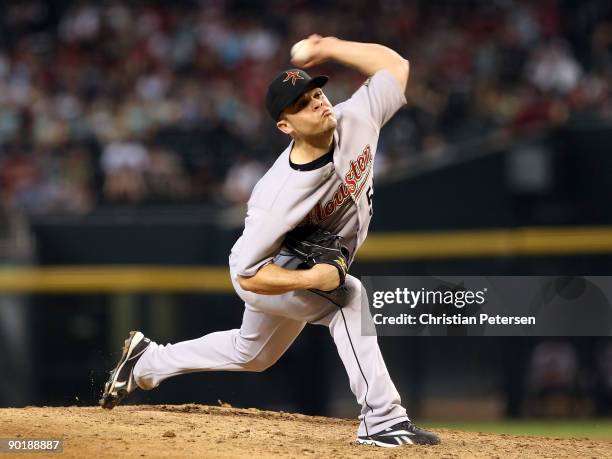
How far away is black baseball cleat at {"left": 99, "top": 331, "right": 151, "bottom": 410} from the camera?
5.18m

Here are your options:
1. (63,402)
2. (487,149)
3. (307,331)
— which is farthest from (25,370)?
(487,149)

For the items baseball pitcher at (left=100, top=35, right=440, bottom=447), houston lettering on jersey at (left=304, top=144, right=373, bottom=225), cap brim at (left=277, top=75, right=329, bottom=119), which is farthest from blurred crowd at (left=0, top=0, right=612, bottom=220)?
cap brim at (left=277, top=75, right=329, bottom=119)

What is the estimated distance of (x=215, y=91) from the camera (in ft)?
37.7

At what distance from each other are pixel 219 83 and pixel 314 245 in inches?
292

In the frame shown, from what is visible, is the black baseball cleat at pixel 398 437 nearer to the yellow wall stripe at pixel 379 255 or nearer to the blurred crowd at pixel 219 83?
the yellow wall stripe at pixel 379 255

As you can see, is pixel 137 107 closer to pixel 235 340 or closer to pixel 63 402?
pixel 63 402

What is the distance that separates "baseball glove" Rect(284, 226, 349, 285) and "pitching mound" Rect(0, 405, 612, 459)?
759 millimetres

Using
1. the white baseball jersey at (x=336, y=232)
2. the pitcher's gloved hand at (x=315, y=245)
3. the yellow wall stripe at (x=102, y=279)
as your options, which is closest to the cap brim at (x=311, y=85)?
the white baseball jersey at (x=336, y=232)

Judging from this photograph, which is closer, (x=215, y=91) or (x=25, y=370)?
(x=25, y=370)

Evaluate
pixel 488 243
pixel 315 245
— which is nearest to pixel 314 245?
pixel 315 245

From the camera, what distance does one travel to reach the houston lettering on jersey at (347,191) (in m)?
4.39

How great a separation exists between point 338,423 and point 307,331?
6.71ft

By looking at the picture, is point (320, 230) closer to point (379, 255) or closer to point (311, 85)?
point (311, 85)

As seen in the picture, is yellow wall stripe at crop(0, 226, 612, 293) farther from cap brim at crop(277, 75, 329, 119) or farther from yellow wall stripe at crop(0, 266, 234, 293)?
cap brim at crop(277, 75, 329, 119)
